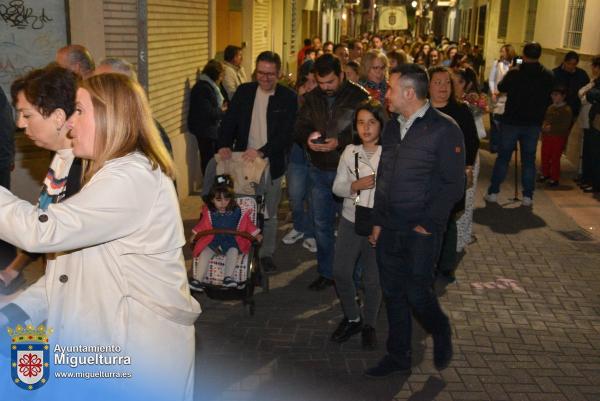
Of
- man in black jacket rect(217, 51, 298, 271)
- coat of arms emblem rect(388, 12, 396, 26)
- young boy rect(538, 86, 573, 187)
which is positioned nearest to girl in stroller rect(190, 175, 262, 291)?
man in black jacket rect(217, 51, 298, 271)

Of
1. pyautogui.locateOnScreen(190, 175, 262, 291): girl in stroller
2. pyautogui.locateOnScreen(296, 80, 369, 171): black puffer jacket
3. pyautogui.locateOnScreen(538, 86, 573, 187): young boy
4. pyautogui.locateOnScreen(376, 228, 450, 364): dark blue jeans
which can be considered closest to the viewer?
pyautogui.locateOnScreen(376, 228, 450, 364): dark blue jeans

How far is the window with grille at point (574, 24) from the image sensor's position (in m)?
15.3

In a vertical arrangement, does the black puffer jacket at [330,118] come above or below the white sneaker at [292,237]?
above

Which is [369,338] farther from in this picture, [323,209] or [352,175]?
[323,209]

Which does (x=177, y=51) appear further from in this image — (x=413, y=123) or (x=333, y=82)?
(x=413, y=123)

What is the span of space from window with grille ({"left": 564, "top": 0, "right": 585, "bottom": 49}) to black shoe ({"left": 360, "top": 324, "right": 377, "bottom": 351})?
11820 mm

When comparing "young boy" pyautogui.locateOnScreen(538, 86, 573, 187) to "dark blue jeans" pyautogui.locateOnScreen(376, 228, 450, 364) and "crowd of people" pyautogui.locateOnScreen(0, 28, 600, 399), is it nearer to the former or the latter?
"crowd of people" pyautogui.locateOnScreen(0, 28, 600, 399)

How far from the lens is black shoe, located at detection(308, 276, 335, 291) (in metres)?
6.93

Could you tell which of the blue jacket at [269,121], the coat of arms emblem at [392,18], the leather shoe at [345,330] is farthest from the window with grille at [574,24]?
the coat of arms emblem at [392,18]

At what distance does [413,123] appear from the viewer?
186 inches

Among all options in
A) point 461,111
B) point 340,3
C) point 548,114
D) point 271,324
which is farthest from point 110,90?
point 340,3

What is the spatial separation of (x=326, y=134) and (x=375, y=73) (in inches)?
75.1

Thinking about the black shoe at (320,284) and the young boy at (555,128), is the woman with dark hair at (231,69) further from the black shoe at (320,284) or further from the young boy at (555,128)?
the black shoe at (320,284)

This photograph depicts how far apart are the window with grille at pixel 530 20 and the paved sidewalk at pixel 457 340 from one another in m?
14.7
